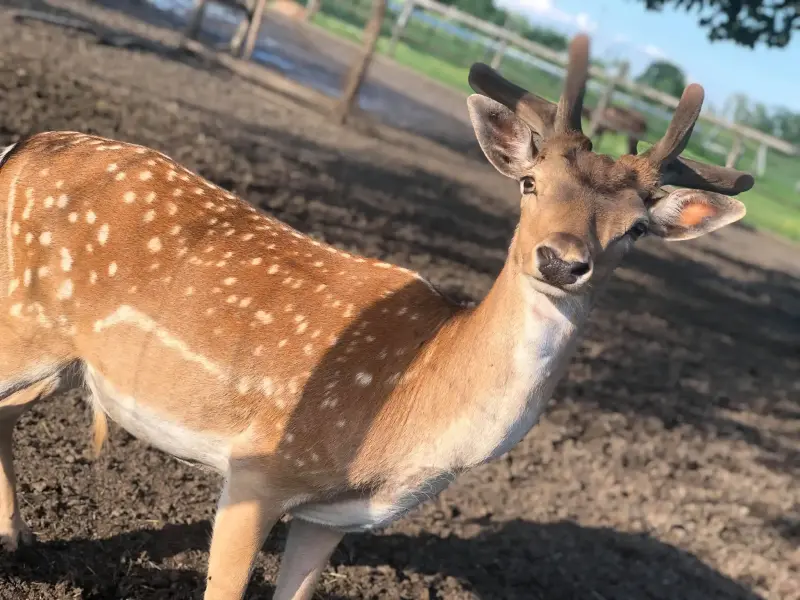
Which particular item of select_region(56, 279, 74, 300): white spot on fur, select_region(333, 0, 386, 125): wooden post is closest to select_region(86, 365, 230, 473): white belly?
select_region(56, 279, 74, 300): white spot on fur

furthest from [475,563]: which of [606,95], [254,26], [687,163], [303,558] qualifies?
[606,95]

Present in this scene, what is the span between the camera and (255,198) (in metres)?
7.89

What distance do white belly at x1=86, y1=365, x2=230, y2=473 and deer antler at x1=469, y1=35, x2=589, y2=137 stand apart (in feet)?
5.22

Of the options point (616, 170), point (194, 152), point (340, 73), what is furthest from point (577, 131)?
point (340, 73)

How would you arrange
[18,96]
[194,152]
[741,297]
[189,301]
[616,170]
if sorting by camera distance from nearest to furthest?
1. [616,170]
2. [189,301]
3. [18,96]
4. [194,152]
5. [741,297]

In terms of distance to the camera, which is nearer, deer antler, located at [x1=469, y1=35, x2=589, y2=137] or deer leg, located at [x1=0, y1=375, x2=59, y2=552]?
deer antler, located at [x1=469, y1=35, x2=589, y2=137]

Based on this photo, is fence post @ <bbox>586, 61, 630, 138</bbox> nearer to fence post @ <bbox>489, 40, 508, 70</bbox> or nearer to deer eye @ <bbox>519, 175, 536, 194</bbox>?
fence post @ <bbox>489, 40, 508, 70</bbox>

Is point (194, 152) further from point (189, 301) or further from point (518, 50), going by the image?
point (518, 50)

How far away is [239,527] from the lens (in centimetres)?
281

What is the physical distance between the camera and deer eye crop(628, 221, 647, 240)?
283 cm

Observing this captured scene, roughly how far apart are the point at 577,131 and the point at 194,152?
236 inches

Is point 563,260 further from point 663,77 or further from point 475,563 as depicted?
point 663,77

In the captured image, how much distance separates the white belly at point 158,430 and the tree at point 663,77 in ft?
86.6

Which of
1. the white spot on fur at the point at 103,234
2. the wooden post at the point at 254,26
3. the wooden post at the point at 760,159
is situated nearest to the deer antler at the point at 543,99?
the white spot on fur at the point at 103,234
